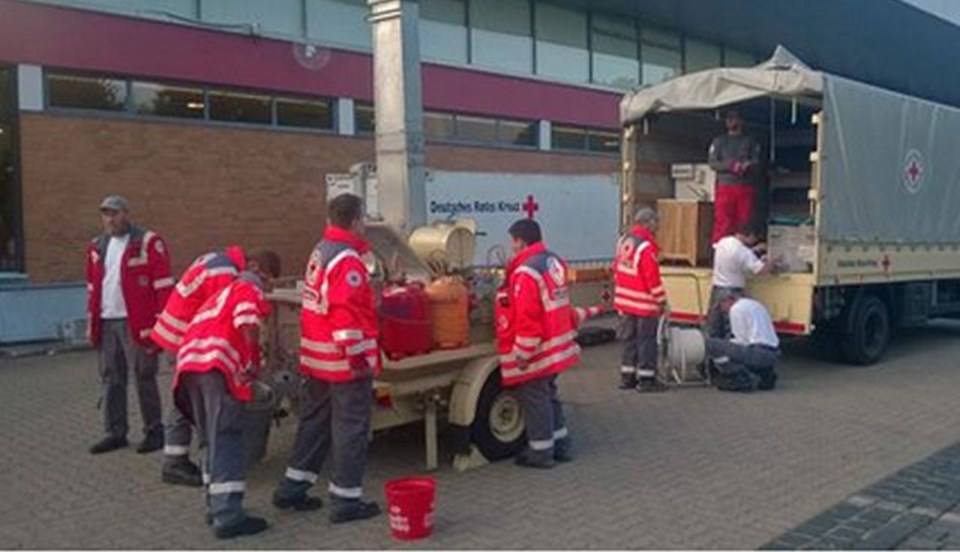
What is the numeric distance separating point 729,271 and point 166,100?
9.21m

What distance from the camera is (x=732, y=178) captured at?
1059 centimetres

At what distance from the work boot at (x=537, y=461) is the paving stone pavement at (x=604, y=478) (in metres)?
0.11

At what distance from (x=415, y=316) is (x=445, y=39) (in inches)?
533

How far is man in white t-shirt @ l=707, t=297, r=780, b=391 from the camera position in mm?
9258

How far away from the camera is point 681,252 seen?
36.6 ft

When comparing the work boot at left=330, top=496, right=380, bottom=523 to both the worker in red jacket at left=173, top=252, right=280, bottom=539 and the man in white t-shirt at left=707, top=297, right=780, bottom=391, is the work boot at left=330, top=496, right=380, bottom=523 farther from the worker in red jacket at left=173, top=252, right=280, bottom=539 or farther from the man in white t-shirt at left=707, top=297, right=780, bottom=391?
the man in white t-shirt at left=707, top=297, right=780, bottom=391

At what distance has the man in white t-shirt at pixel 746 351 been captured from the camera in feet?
30.4

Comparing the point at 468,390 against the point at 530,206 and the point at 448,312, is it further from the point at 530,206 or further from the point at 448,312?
the point at 530,206

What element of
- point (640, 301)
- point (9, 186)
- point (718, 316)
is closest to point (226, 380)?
point (640, 301)

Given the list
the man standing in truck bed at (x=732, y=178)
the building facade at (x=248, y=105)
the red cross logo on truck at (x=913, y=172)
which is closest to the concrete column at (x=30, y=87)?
the building facade at (x=248, y=105)

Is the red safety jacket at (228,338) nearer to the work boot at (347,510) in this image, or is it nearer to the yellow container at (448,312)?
the work boot at (347,510)

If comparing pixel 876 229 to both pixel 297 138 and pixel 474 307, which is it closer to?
pixel 474 307

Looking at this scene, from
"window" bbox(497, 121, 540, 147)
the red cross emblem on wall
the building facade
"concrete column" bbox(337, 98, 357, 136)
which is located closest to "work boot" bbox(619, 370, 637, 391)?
the building facade

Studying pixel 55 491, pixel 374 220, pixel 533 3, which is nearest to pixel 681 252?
pixel 374 220
